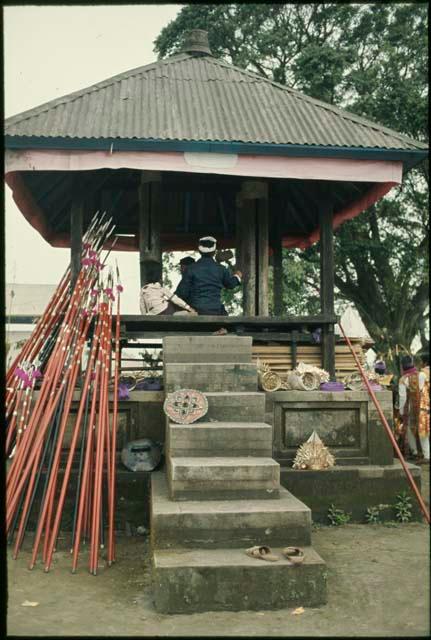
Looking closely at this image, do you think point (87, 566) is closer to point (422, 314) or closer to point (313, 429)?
point (313, 429)

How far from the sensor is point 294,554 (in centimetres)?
486

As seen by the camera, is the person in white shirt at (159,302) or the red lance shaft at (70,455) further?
the person in white shirt at (159,302)

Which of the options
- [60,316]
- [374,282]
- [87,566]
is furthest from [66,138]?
[374,282]

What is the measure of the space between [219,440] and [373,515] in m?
2.28

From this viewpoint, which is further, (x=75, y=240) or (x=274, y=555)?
(x=75, y=240)

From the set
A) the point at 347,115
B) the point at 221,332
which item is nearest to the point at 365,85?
the point at 347,115

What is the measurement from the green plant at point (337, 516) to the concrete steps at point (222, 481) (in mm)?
1889

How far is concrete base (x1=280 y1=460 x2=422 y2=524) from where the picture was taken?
7.17 metres

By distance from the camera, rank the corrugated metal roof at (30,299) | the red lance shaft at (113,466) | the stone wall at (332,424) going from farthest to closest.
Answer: the corrugated metal roof at (30,299) → the stone wall at (332,424) → the red lance shaft at (113,466)

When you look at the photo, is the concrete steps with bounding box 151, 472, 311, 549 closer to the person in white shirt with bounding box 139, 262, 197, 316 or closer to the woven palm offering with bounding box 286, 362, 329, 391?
the woven palm offering with bounding box 286, 362, 329, 391

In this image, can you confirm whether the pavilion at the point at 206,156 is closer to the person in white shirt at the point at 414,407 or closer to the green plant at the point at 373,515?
the green plant at the point at 373,515

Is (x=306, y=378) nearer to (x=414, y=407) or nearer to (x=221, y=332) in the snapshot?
(x=221, y=332)

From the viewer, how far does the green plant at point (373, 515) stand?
7219 mm

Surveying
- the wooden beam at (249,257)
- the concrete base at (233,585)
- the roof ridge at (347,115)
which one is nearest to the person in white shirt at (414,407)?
the wooden beam at (249,257)
